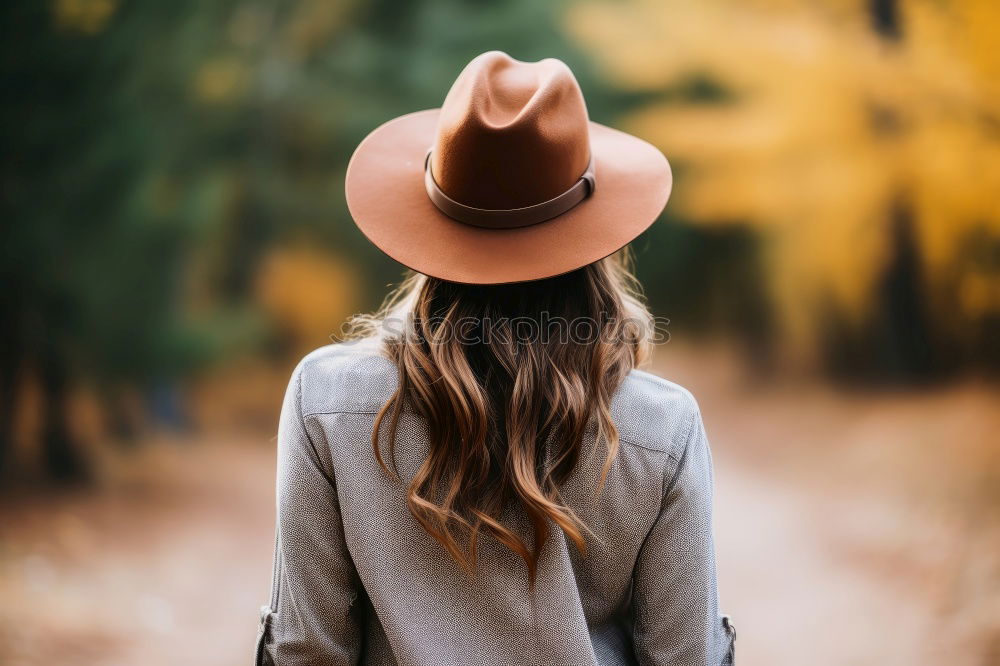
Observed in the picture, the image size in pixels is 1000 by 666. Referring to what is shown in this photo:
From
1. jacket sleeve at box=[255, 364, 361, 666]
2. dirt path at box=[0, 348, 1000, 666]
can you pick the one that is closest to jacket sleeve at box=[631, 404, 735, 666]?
jacket sleeve at box=[255, 364, 361, 666]

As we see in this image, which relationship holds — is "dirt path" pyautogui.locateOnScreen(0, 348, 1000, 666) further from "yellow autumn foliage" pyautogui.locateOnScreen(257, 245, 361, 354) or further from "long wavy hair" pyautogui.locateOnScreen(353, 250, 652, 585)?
"long wavy hair" pyautogui.locateOnScreen(353, 250, 652, 585)

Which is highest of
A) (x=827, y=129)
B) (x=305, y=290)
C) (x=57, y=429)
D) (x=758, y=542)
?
(x=827, y=129)

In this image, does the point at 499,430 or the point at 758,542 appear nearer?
the point at 499,430

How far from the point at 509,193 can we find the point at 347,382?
0.87 ft

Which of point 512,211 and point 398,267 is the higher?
point 398,267

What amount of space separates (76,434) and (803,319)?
2595 millimetres

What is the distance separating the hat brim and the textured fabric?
0.13 m

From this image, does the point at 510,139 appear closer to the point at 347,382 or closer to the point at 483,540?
the point at 347,382

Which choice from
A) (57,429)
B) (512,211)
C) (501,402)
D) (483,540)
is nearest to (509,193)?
(512,211)

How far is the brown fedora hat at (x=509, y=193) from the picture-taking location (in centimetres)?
87

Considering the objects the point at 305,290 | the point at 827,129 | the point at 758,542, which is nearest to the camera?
the point at 758,542

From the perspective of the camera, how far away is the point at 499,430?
0.89 metres

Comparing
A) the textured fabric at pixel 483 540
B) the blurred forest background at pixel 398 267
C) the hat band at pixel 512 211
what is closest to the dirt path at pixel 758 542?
the blurred forest background at pixel 398 267

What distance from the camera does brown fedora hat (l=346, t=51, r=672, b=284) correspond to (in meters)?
0.87
